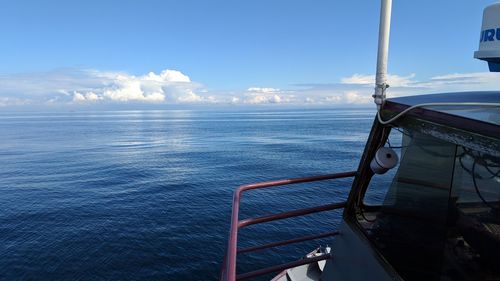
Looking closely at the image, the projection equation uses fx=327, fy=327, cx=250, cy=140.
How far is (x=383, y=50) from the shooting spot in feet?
11.4

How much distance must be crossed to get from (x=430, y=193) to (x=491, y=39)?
1.86 metres

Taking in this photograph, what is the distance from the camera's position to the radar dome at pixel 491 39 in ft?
11.4

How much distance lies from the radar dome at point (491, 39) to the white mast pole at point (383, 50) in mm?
1116

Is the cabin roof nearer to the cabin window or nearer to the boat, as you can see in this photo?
the boat

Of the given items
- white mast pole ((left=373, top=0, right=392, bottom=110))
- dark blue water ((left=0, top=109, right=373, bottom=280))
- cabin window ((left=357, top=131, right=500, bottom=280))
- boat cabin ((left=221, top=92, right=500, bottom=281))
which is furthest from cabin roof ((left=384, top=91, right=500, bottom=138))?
dark blue water ((left=0, top=109, right=373, bottom=280))

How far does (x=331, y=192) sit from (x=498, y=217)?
129 ft

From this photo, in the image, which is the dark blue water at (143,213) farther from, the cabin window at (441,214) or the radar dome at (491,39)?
the radar dome at (491,39)

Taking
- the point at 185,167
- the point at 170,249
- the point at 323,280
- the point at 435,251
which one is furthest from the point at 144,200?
the point at 435,251

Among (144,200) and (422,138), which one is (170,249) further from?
(422,138)

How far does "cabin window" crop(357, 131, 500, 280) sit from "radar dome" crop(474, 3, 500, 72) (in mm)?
1288

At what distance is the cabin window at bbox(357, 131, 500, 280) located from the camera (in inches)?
103

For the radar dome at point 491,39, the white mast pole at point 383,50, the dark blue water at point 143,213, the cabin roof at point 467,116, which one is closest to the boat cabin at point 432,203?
the cabin roof at point 467,116

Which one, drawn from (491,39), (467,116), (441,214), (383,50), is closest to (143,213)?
(383,50)

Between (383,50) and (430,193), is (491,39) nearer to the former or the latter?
(383,50)
